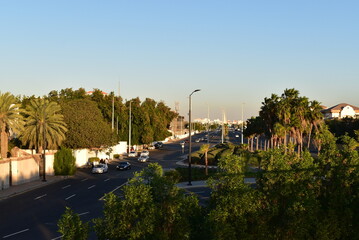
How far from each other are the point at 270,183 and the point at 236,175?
1.56 m

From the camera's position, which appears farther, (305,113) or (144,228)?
(305,113)

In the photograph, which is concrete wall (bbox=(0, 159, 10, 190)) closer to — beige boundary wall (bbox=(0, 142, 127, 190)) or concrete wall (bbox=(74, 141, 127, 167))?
beige boundary wall (bbox=(0, 142, 127, 190))

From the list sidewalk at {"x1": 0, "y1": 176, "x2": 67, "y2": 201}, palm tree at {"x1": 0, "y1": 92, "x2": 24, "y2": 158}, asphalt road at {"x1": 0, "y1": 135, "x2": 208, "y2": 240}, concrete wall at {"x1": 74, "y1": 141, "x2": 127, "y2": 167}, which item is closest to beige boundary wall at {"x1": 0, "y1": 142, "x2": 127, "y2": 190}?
sidewalk at {"x1": 0, "y1": 176, "x2": 67, "y2": 201}

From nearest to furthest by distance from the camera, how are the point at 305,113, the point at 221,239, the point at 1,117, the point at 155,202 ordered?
1. the point at 221,239
2. the point at 155,202
3. the point at 1,117
4. the point at 305,113

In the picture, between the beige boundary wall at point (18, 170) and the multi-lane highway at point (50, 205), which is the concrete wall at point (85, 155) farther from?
the beige boundary wall at point (18, 170)

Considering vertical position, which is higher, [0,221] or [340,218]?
[340,218]

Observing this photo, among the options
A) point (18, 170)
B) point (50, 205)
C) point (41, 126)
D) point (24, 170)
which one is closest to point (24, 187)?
point (18, 170)

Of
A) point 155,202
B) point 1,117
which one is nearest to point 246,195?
point 155,202

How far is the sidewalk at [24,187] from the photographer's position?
39.0 m

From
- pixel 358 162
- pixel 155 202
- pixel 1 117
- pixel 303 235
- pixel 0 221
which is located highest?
pixel 1 117

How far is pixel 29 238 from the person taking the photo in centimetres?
2255

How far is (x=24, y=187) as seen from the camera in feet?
144

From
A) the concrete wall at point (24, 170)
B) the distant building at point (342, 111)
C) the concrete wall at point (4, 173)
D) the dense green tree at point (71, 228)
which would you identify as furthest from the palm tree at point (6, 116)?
the distant building at point (342, 111)

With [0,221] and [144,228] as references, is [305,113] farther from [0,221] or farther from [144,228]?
[144,228]
